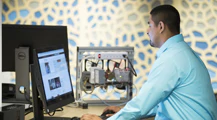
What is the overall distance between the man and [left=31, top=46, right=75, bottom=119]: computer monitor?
0.47 meters

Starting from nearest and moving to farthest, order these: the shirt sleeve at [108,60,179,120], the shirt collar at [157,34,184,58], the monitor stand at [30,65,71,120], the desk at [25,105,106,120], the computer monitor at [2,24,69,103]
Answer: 1. the shirt sleeve at [108,60,179,120]
2. the shirt collar at [157,34,184,58]
3. the monitor stand at [30,65,71,120]
4. the desk at [25,105,106,120]
5. the computer monitor at [2,24,69,103]

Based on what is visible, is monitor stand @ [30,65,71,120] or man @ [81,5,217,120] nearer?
man @ [81,5,217,120]

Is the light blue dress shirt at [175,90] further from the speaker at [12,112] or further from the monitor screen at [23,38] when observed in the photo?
the monitor screen at [23,38]

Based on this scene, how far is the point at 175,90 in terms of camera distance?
1.74m

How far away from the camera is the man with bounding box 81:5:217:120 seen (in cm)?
166

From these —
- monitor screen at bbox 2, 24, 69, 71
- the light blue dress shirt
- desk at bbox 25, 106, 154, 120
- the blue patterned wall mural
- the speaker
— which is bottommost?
desk at bbox 25, 106, 154, 120

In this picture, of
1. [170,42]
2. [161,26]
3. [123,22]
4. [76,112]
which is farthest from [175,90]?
[123,22]

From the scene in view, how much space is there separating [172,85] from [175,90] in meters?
0.08

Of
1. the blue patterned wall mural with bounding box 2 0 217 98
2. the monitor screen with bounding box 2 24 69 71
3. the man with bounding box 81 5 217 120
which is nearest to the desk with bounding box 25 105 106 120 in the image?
the monitor screen with bounding box 2 24 69 71

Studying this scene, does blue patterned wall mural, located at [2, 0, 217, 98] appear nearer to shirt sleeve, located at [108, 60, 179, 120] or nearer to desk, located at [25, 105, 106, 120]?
desk, located at [25, 105, 106, 120]

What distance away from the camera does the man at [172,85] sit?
5.43 ft

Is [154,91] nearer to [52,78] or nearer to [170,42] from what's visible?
[170,42]

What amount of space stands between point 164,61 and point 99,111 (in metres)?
1.13

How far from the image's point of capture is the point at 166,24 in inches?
75.5
